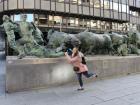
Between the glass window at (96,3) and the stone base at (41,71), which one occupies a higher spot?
the glass window at (96,3)

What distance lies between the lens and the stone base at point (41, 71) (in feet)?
25.1

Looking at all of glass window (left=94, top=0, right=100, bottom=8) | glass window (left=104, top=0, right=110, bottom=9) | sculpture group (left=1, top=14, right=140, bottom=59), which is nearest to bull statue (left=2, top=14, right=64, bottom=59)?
sculpture group (left=1, top=14, right=140, bottom=59)

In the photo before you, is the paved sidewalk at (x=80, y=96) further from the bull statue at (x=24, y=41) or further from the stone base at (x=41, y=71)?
the bull statue at (x=24, y=41)

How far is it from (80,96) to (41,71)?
1762mm

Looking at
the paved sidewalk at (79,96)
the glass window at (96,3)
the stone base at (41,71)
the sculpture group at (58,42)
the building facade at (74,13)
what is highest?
the glass window at (96,3)

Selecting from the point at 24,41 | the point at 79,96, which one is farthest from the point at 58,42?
the point at 79,96

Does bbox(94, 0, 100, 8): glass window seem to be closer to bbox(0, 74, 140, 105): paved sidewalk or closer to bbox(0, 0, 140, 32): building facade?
Answer: bbox(0, 0, 140, 32): building facade

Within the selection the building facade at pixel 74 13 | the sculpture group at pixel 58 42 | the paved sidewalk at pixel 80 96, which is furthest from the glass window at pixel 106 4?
the paved sidewalk at pixel 80 96

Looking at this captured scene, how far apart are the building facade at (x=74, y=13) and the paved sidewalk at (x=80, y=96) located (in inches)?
890

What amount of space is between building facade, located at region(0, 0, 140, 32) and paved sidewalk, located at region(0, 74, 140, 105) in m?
22.6

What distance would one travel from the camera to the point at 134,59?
1204cm

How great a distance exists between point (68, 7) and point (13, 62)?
29907 mm

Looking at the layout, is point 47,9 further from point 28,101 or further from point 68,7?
point 28,101

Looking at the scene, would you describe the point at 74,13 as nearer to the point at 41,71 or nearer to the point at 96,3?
the point at 96,3
